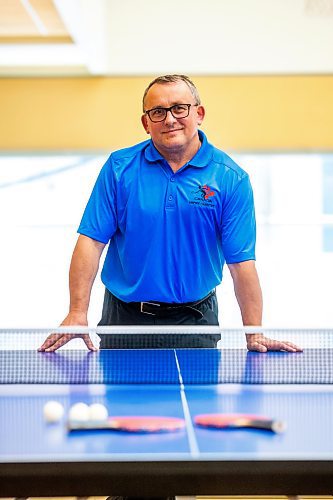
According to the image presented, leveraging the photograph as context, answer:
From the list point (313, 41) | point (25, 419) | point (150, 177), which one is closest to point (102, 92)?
point (313, 41)

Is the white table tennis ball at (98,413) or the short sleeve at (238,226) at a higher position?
the short sleeve at (238,226)

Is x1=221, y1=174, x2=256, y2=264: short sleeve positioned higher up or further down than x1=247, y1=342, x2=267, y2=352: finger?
higher up

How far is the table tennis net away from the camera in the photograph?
239cm

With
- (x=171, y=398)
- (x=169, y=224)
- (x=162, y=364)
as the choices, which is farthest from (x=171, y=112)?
(x=171, y=398)

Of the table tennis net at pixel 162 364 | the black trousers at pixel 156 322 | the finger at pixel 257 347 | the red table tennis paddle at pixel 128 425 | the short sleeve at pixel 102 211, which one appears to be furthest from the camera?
the short sleeve at pixel 102 211

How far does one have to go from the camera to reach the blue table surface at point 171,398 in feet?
5.23

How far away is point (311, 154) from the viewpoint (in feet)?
27.4

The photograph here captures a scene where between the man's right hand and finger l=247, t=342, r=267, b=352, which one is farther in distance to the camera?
finger l=247, t=342, r=267, b=352

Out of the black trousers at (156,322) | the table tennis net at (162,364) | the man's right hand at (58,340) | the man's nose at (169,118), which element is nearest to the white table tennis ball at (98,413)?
the table tennis net at (162,364)

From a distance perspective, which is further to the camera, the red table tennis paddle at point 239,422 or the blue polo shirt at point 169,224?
the blue polo shirt at point 169,224

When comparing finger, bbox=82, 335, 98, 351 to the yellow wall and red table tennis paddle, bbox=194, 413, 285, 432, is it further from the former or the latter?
the yellow wall

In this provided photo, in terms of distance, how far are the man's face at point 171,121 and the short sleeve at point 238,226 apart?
31 cm

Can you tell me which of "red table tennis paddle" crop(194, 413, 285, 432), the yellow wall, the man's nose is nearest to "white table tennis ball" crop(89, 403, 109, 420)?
"red table tennis paddle" crop(194, 413, 285, 432)

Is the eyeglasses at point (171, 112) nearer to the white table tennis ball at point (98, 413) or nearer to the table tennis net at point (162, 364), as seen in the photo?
the table tennis net at point (162, 364)
